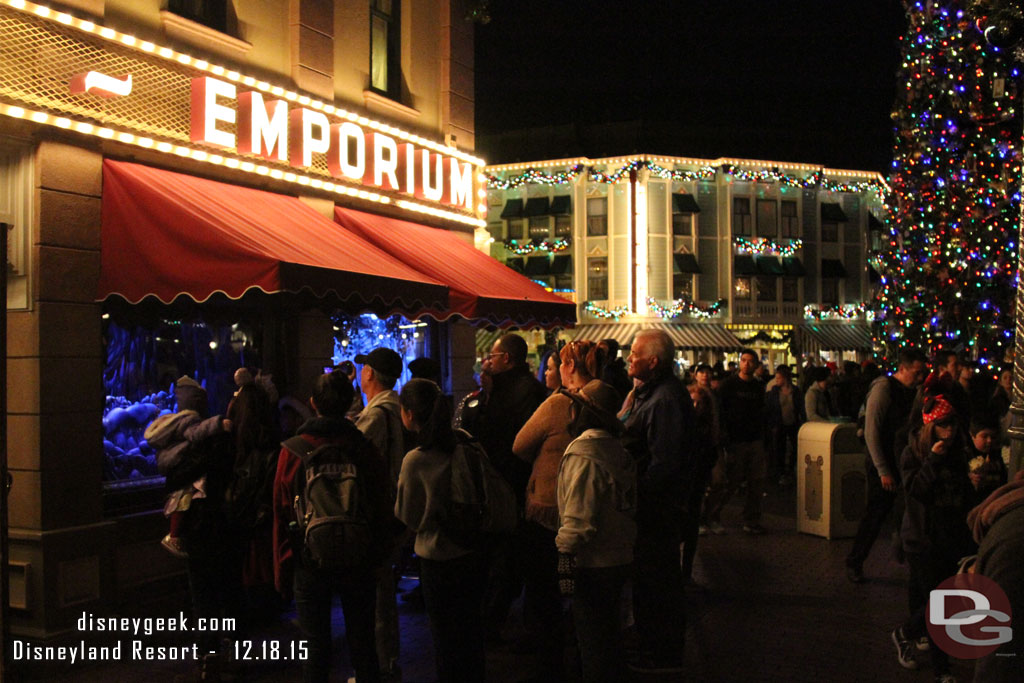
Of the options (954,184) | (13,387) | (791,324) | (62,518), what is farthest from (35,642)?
(791,324)

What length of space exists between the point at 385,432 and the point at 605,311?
34.8m

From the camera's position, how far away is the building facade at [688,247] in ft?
132

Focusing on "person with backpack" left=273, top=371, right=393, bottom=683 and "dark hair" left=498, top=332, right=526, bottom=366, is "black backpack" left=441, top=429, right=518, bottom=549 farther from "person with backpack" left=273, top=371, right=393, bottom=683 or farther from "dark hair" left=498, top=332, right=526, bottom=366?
"dark hair" left=498, top=332, right=526, bottom=366

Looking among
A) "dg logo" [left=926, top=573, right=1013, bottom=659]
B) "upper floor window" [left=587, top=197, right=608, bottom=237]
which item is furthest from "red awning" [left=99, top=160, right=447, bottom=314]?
"upper floor window" [left=587, top=197, right=608, bottom=237]

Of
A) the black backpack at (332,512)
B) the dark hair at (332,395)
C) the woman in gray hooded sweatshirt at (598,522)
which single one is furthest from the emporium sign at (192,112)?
the woman in gray hooded sweatshirt at (598,522)

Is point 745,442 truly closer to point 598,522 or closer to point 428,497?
point 598,522

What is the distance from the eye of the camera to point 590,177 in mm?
41156

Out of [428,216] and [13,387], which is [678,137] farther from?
[13,387]

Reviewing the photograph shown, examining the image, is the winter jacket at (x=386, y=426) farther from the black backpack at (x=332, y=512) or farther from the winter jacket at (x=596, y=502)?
the winter jacket at (x=596, y=502)

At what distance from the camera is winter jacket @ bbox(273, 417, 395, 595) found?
467 cm

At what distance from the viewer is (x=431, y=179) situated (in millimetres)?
11523

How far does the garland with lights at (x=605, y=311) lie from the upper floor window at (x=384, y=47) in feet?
96.4

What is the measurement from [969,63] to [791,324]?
29.1 m

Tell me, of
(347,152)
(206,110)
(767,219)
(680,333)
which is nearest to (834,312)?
(767,219)
